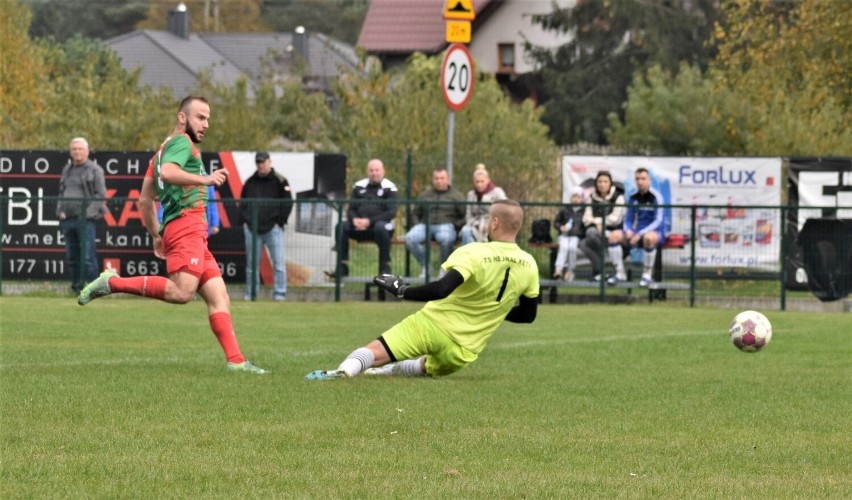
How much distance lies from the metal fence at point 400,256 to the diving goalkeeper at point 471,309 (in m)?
10.5

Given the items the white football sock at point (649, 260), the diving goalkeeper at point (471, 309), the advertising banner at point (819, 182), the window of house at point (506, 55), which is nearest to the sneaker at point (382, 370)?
the diving goalkeeper at point (471, 309)

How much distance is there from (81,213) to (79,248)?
0.52 m

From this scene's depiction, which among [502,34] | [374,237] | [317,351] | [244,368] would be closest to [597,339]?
[317,351]

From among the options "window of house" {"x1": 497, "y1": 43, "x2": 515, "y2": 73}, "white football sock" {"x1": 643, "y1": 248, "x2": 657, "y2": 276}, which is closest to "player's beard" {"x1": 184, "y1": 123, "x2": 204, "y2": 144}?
"white football sock" {"x1": 643, "y1": 248, "x2": 657, "y2": 276}

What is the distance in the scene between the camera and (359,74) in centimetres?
4334

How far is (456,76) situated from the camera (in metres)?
22.0

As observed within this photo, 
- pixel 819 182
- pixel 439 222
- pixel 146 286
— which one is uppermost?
pixel 819 182

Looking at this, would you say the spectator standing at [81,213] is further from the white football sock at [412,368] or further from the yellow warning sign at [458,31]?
the white football sock at [412,368]

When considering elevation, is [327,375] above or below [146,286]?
below

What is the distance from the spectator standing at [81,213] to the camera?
21.9 metres

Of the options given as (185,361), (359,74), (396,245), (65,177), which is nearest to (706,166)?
(396,245)

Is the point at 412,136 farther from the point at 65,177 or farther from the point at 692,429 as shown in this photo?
the point at 692,429

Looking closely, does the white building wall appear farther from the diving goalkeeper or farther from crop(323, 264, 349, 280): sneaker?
the diving goalkeeper

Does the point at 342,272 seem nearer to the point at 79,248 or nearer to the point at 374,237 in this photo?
the point at 374,237
